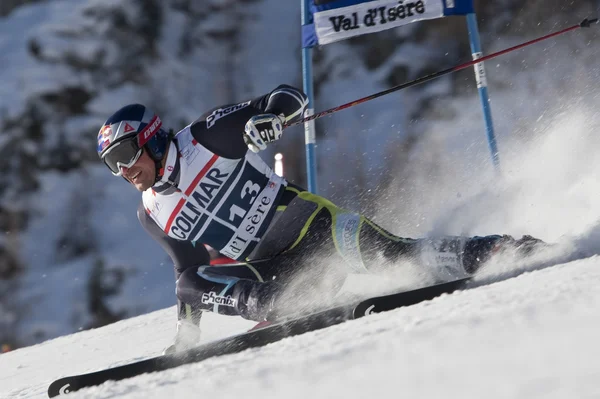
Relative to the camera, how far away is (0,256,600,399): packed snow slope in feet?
5.18

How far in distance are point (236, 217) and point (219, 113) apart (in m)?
0.49

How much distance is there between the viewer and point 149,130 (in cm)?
343

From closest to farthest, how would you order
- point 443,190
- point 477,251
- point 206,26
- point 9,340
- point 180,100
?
point 477,251 < point 443,190 < point 9,340 < point 180,100 < point 206,26

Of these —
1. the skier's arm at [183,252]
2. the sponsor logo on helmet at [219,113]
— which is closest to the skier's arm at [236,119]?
the sponsor logo on helmet at [219,113]

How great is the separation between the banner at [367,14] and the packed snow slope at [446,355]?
8.90 ft

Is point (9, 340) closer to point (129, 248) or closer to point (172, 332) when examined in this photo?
point (129, 248)

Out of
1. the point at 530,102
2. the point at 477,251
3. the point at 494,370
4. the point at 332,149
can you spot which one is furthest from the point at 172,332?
the point at 530,102

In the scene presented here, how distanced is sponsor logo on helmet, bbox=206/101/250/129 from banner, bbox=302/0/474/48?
5.87ft

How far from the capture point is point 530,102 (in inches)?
376

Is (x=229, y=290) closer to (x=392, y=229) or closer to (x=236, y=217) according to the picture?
(x=236, y=217)

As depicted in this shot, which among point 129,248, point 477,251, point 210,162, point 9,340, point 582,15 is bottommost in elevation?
point 9,340

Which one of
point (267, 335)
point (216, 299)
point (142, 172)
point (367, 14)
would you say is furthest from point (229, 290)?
point (367, 14)

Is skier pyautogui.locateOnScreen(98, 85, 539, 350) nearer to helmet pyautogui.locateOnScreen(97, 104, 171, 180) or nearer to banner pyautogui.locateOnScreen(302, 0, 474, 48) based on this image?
helmet pyautogui.locateOnScreen(97, 104, 171, 180)

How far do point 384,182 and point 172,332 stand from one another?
4.84 metres
